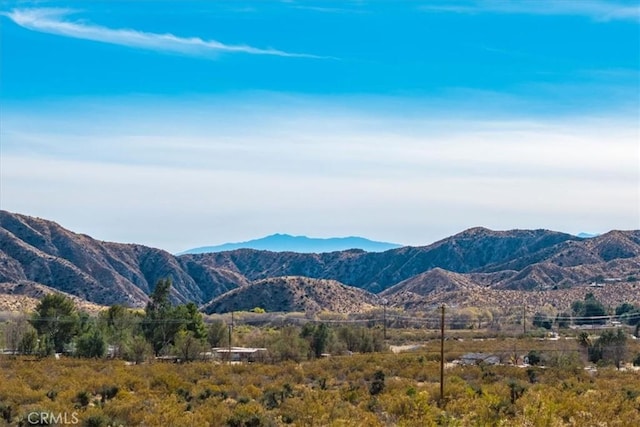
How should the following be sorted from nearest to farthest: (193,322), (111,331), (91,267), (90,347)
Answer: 1. (90,347)
2. (111,331)
3. (193,322)
4. (91,267)

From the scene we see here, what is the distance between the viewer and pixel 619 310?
302 feet

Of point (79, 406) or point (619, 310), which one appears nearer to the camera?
point (79, 406)

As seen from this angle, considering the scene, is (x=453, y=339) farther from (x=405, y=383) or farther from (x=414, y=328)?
(x=405, y=383)

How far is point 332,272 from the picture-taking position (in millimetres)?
182500

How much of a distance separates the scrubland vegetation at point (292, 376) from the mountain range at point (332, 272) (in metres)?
30.3

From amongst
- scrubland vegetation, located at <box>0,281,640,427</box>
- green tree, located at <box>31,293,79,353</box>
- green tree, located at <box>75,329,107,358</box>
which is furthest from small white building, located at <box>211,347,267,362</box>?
green tree, located at <box>31,293,79,353</box>

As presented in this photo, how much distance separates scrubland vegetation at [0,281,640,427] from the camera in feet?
86.5

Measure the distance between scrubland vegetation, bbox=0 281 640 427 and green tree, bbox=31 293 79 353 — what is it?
8cm

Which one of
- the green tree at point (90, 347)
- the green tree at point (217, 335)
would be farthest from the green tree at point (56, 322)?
the green tree at point (217, 335)

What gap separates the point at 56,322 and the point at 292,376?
2257 centimetres

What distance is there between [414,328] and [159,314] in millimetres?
40550

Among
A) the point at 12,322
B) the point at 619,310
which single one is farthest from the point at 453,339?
the point at 12,322

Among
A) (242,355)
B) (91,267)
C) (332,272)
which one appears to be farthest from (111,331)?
(332,272)

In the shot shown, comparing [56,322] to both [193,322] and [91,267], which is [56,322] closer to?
[193,322]
